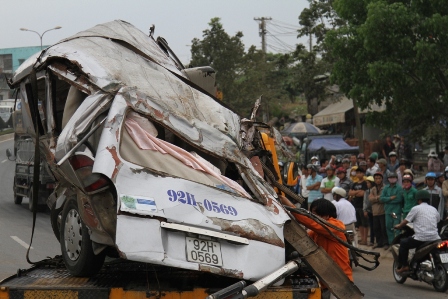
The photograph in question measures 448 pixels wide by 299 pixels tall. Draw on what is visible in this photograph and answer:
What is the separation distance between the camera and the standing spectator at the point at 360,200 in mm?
17525

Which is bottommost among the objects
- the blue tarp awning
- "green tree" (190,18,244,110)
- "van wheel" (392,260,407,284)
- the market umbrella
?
"van wheel" (392,260,407,284)

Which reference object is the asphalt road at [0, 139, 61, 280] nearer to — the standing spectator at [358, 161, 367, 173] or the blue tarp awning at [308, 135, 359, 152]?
the standing spectator at [358, 161, 367, 173]

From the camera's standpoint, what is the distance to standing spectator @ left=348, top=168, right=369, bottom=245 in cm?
1752

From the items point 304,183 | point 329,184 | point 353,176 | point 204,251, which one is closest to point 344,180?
point 353,176

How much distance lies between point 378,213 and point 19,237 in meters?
7.33

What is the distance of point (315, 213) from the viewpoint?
8.02m

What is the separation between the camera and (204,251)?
246 inches

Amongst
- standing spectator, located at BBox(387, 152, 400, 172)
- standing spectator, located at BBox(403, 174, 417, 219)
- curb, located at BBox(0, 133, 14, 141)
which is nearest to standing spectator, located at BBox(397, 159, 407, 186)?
standing spectator, located at BBox(387, 152, 400, 172)

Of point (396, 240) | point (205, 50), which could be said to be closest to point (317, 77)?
point (205, 50)

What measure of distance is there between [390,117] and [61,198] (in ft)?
41.1

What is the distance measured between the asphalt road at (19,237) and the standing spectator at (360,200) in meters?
6.16

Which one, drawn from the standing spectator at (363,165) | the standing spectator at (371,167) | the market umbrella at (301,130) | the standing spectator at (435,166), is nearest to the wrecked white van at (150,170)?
the standing spectator at (371,167)

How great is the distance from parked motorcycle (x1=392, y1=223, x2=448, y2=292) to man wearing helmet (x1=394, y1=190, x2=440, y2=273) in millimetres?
88

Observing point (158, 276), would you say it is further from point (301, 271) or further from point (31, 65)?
point (31, 65)
